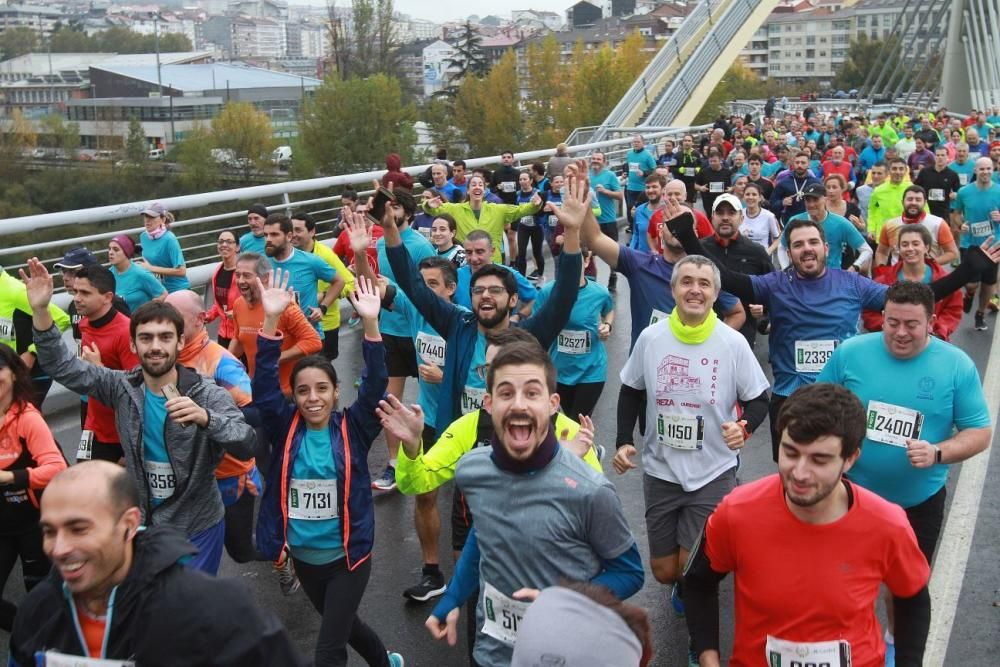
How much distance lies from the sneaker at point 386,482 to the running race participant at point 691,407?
268 centimetres

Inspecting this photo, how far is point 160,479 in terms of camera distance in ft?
16.0

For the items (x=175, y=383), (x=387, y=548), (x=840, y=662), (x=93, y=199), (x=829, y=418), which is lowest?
(x=93, y=199)

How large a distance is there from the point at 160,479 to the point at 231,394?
547 millimetres

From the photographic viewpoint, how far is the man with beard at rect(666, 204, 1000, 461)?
6.48m

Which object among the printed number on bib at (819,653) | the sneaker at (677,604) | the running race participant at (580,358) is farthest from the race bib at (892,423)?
the running race participant at (580,358)

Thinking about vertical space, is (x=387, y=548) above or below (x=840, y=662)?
below

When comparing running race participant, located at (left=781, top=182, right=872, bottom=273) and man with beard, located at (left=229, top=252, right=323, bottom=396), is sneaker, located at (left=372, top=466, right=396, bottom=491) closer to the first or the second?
man with beard, located at (left=229, top=252, right=323, bottom=396)

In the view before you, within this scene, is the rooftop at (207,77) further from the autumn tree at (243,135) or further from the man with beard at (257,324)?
the man with beard at (257,324)

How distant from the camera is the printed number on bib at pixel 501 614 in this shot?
142 inches

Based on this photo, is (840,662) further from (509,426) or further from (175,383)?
(175,383)

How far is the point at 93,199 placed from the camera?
77562mm

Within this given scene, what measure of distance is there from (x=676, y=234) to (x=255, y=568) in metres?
2.99

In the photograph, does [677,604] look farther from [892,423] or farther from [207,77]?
[207,77]

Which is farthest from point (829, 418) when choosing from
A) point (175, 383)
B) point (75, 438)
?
point (75, 438)
